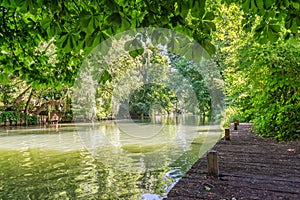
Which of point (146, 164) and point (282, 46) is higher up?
point (282, 46)

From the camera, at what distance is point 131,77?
1105cm

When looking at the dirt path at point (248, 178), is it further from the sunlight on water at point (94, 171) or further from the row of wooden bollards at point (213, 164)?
the sunlight on water at point (94, 171)

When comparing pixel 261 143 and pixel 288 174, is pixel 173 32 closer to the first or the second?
pixel 288 174

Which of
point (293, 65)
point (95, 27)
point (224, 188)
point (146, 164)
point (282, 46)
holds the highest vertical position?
point (282, 46)

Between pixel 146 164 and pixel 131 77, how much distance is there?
172 inches

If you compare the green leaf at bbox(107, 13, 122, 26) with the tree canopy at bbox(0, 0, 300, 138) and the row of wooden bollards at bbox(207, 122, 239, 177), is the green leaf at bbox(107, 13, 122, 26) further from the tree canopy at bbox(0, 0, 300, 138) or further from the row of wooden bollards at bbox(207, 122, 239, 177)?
the row of wooden bollards at bbox(207, 122, 239, 177)

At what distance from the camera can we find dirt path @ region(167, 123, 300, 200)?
333 centimetres

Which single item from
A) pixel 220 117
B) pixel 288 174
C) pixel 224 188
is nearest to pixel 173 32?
pixel 224 188

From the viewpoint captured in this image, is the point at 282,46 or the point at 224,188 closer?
the point at 224,188

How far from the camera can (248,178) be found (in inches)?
157

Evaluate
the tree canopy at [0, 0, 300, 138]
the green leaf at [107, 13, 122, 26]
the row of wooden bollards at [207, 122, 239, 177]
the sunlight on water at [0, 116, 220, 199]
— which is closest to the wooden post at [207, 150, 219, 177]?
the row of wooden bollards at [207, 122, 239, 177]

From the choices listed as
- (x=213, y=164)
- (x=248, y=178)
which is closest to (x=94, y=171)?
(x=213, y=164)

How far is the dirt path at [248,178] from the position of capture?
10.9 feet

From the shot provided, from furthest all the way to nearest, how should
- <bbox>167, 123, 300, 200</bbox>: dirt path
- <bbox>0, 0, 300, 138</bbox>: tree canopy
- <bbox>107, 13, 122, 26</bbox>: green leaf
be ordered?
1. <bbox>167, 123, 300, 200</bbox>: dirt path
2. <bbox>0, 0, 300, 138</bbox>: tree canopy
3. <bbox>107, 13, 122, 26</bbox>: green leaf
